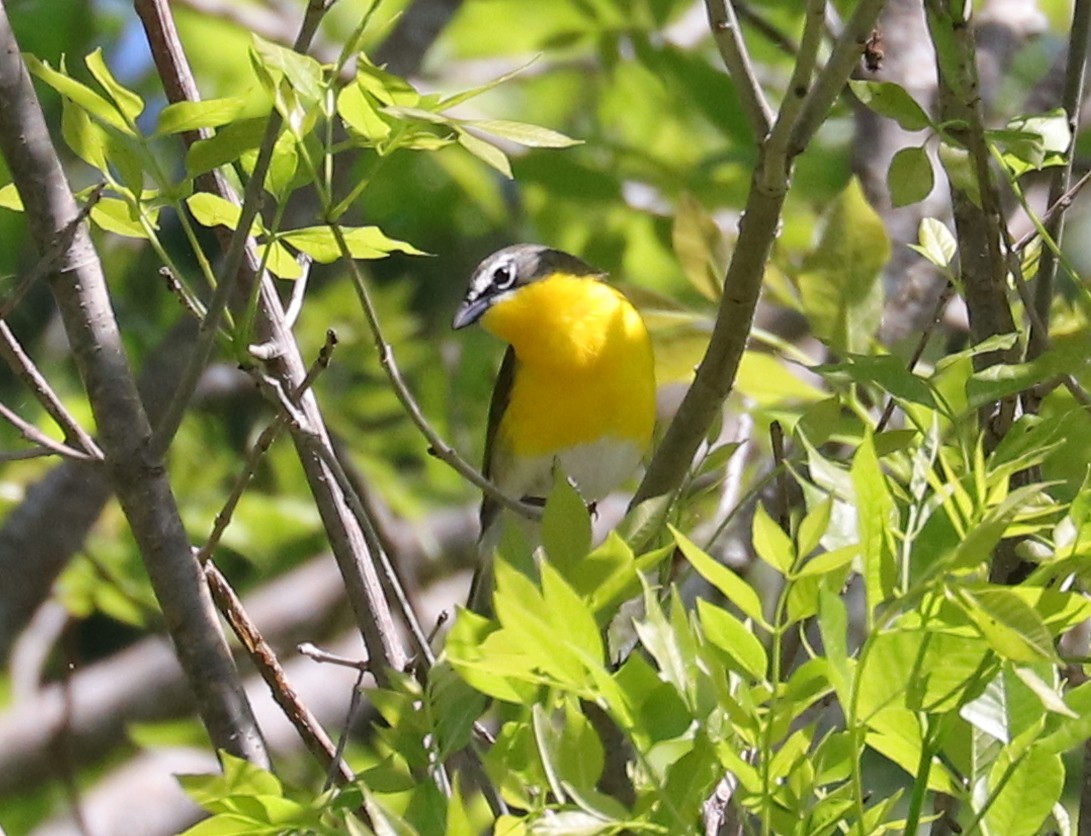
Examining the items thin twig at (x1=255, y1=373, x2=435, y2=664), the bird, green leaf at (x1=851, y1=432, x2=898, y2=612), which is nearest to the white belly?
the bird

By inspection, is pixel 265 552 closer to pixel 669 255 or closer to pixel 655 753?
pixel 669 255

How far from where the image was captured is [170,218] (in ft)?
14.5

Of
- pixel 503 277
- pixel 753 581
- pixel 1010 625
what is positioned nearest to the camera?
pixel 1010 625

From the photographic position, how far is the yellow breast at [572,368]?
11.4 feet

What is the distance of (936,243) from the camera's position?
1.45 metres

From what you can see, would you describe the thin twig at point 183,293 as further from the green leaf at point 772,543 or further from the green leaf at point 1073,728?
the green leaf at point 1073,728

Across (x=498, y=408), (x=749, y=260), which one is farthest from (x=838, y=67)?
(x=498, y=408)

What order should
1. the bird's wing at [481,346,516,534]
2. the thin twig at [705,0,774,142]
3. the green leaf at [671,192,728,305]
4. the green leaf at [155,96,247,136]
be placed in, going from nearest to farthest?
1. the green leaf at [155,96,247,136]
2. the thin twig at [705,0,774,142]
3. the green leaf at [671,192,728,305]
4. the bird's wing at [481,346,516,534]

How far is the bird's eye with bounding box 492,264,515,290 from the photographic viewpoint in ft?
11.6

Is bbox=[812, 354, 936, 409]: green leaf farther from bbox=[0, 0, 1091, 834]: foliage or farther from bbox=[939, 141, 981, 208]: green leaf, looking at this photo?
bbox=[939, 141, 981, 208]: green leaf

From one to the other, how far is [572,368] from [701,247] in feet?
5.44

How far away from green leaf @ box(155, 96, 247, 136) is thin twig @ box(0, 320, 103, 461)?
0.32m

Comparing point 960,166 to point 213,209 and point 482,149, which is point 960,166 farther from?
point 213,209

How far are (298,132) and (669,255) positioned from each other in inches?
112
